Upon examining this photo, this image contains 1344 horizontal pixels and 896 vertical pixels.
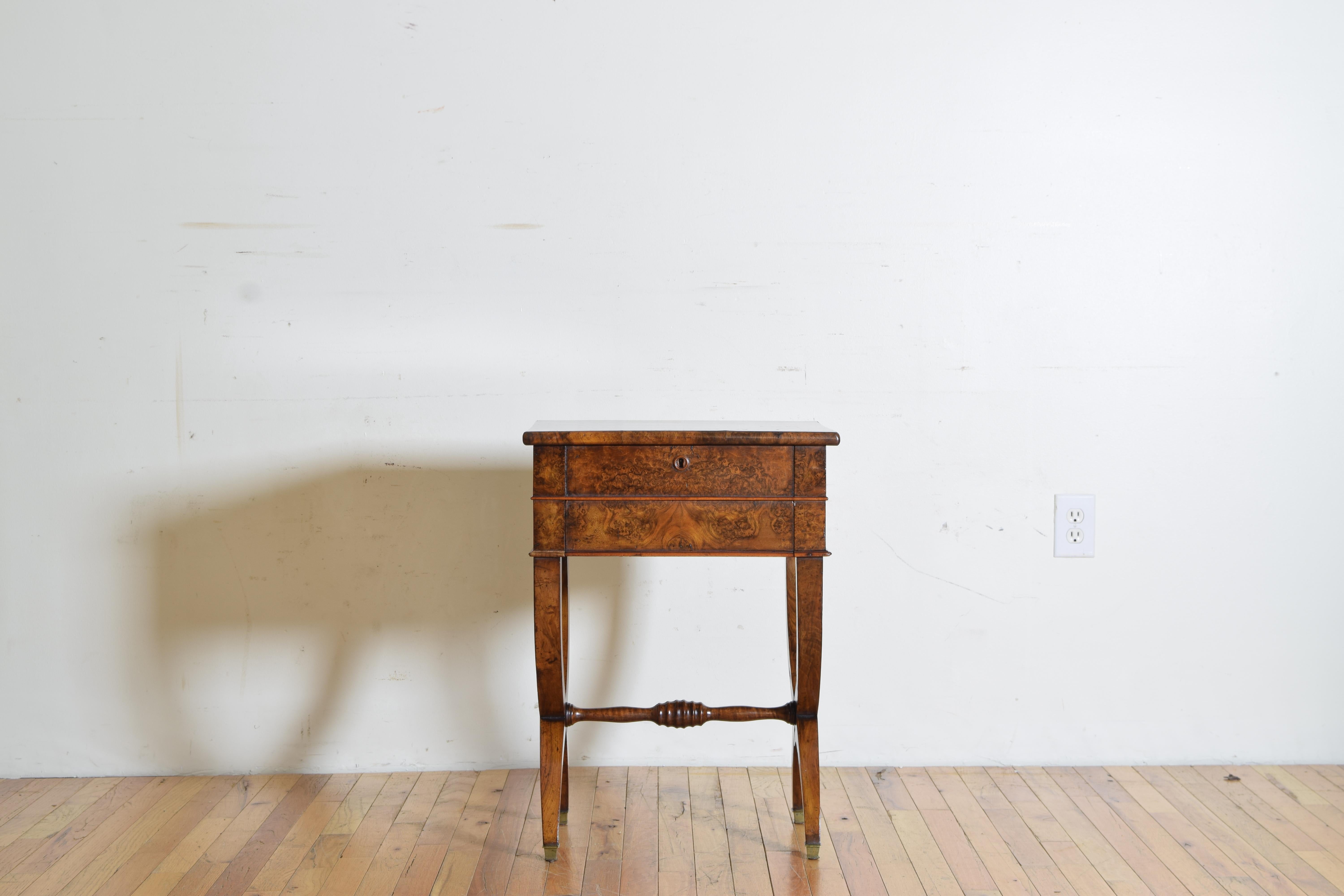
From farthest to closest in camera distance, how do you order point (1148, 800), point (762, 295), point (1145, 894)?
point (762, 295)
point (1148, 800)
point (1145, 894)

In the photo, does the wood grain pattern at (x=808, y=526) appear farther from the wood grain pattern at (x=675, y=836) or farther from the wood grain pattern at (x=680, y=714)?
the wood grain pattern at (x=675, y=836)

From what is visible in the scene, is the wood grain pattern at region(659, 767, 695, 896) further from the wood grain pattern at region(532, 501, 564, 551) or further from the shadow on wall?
the wood grain pattern at region(532, 501, 564, 551)

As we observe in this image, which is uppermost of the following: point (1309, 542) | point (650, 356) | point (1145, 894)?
point (650, 356)

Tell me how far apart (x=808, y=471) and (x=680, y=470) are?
0.61 ft

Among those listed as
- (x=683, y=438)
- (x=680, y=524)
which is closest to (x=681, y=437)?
(x=683, y=438)

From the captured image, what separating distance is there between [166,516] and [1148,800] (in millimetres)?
1928

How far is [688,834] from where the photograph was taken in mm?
1575

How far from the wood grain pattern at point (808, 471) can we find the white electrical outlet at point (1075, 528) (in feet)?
2.44

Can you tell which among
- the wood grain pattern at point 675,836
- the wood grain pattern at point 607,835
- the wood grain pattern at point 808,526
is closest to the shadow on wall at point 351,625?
the wood grain pattern at point 607,835

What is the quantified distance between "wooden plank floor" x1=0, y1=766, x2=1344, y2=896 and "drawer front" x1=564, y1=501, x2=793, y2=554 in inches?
20.2

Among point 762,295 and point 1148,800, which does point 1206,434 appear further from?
point 762,295

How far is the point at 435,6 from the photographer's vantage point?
1.80 m

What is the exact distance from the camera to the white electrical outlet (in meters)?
1.87

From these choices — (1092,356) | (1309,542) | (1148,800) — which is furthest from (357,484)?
(1309,542)
